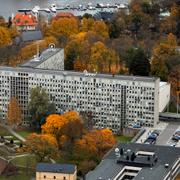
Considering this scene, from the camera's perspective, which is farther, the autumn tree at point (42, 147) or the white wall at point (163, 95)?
the white wall at point (163, 95)

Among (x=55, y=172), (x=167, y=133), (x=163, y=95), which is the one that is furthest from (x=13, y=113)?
(x=55, y=172)

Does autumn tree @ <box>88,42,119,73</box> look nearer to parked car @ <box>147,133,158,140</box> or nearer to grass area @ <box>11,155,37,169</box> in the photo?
parked car @ <box>147,133,158,140</box>

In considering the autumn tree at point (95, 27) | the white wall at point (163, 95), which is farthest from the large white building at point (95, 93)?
the autumn tree at point (95, 27)

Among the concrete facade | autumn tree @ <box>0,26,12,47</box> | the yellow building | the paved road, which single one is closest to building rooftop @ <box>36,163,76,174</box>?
the yellow building

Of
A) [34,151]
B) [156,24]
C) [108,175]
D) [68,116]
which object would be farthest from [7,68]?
[156,24]

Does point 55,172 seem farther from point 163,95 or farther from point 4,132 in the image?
point 163,95

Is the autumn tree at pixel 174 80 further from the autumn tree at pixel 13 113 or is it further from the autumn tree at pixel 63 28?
the autumn tree at pixel 63 28

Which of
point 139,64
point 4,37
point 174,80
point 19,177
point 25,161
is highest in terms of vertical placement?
point 4,37
